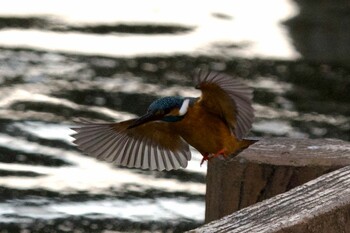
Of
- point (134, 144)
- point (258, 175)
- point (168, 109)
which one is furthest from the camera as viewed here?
point (134, 144)

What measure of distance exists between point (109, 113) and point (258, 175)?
142 inches

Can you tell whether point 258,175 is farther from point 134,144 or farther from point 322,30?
point 322,30

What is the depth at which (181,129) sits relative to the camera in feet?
11.4

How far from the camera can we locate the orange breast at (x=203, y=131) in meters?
3.41

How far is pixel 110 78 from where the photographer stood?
733cm

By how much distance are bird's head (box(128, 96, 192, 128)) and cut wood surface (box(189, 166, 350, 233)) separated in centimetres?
131

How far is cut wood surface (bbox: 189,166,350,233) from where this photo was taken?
1.88 metres

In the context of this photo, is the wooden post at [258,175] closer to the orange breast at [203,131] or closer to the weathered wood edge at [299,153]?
the weathered wood edge at [299,153]

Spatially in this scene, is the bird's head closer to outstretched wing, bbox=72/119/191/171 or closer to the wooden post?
outstretched wing, bbox=72/119/191/171

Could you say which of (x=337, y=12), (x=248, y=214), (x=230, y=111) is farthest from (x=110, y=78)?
(x=248, y=214)

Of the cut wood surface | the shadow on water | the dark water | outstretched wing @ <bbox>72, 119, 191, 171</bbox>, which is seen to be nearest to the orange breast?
outstretched wing @ <bbox>72, 119, 191, 171</bbox>

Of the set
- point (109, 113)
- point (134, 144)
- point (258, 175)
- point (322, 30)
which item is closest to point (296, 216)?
point (258, 175)

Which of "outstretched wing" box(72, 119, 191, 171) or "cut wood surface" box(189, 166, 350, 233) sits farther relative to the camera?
"outstretched wing" box(72, 119, 191, 171)

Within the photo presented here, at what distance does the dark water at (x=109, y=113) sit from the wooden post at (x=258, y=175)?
6.63ft
